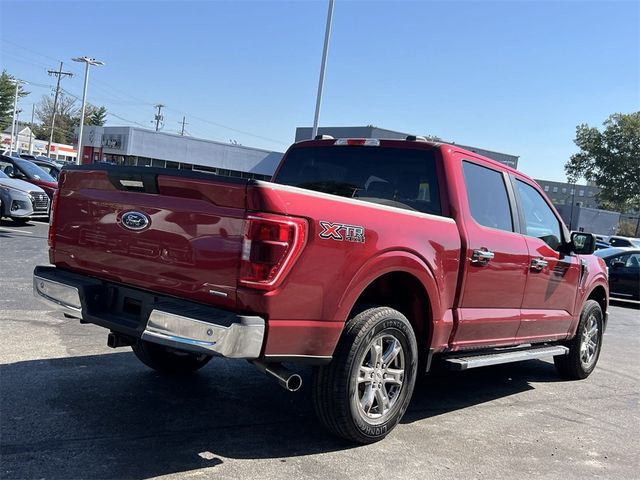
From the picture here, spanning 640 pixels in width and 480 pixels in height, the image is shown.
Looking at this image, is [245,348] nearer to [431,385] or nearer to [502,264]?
[502,264]

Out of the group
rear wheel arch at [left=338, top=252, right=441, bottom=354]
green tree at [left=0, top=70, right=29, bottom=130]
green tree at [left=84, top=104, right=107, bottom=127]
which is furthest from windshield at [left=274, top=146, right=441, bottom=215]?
green tree at [left=84, top=104, right=107, bottom=127]

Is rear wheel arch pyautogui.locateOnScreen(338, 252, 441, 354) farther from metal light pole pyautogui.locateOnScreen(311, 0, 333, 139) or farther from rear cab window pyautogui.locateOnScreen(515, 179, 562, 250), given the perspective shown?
metal light pole pyautogui.locateOnScreen(311, 0, 333, 139)

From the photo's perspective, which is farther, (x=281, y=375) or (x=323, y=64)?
(x=323, y=64)

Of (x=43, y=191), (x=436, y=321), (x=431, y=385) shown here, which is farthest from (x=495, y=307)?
(x=43, y=191)

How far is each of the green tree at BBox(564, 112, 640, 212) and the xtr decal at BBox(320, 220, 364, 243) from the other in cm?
5771

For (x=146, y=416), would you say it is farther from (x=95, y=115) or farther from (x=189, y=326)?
(x=95, y=115)

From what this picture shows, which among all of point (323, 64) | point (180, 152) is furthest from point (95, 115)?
point (323, 64)

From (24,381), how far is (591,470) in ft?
13.4

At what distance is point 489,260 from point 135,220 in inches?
106

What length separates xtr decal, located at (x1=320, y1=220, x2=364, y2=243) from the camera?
11.3 feet

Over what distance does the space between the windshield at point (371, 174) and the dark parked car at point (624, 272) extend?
12253 mm

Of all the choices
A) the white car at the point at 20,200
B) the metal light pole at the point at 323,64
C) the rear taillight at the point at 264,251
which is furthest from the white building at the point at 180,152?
the rear taillight at the point at 264,251

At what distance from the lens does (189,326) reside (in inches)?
127

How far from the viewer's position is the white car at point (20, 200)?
15156 millimetres
